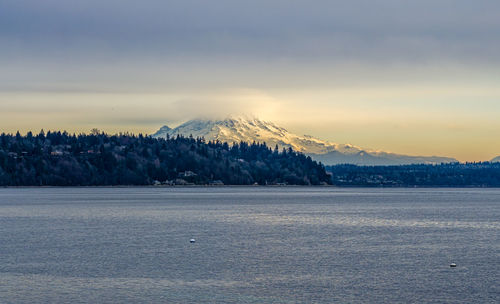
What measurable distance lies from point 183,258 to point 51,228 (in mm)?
49052

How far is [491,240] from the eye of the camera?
316 ft

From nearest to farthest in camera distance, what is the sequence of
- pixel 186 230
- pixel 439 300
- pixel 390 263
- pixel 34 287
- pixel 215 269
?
pixel 439 300 < pixel 34 287 < pixel 215 269 < pixel 390 263 < pixel 186 230

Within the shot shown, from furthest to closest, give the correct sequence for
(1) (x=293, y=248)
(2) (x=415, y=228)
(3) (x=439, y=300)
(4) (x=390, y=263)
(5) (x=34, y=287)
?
(2) (x=415, y=228)
(1) (x=293, y=248)
(4) (x=390, y=263)
(5) (x=34, y=287)
(3) (x=439, y=300)

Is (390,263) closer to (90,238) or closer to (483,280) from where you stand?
(483,280)

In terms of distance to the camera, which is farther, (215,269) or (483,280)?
(215,269)

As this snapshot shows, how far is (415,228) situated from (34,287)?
79.0 metres

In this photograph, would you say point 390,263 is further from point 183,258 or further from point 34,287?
point 34,287

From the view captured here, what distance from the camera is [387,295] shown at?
5241cm

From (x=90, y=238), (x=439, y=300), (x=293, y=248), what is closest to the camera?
(x=439, y=300)

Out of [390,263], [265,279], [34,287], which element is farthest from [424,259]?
[34,287]

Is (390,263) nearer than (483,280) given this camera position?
No

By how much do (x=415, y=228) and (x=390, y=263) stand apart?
168 feet

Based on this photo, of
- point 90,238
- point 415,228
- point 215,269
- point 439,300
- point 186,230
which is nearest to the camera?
point 439,300

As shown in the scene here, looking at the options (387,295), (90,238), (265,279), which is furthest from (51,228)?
(387,295)
